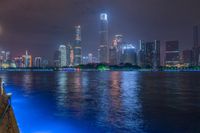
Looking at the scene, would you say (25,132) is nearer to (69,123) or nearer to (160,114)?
(69,123)

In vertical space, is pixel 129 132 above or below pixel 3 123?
below

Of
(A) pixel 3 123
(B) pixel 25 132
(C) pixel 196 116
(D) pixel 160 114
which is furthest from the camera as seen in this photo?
(D) pixel 160 114

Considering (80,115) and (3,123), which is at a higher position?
(3,123)

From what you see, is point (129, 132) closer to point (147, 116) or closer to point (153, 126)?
point (153, 126)

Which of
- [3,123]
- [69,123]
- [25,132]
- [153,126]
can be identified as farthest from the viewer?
[69,123]

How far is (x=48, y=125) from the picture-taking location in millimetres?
24844

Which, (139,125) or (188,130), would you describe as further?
(139,125)

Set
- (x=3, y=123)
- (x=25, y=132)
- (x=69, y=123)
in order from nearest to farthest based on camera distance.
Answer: (x=3, y=123)
(x=25, y=132)
(x=69, y=123)

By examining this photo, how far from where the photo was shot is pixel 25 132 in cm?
2197

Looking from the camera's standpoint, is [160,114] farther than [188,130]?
Yes

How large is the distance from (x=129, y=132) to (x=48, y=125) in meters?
7.94

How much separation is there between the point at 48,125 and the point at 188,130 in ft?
42.1

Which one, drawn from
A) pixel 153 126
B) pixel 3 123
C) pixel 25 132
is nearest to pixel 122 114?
pixel 153 126

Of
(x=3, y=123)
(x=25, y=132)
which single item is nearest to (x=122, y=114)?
(x=25, y=132)
